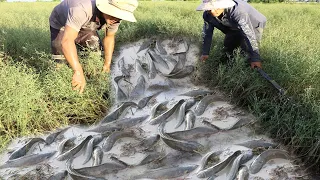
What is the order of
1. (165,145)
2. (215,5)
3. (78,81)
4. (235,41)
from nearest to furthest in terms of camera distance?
1. (165,145)
2. (78,81)
3. (215,5)
4. (235,41)

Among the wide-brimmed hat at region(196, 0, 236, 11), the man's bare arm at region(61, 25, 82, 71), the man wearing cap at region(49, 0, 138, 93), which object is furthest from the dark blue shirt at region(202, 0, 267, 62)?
the man's bare arm at region(61, 25, 82, 71)

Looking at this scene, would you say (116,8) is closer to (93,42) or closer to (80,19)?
(80,19)

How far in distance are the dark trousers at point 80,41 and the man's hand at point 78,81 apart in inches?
30.4

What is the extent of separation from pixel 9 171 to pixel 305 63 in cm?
298

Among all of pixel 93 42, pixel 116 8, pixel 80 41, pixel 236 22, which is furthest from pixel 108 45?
pixel 236 22

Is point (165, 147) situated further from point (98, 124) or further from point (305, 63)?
point (305, 63)

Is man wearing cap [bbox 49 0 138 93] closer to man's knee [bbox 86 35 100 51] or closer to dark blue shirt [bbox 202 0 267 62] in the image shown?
man's knee [bbox 86 35 100 51]

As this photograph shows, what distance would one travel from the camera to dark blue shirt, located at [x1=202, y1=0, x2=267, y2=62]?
3.48 meters

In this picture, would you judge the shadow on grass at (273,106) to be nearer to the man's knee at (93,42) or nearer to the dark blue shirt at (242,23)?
the dark blue shirt at (242,23)

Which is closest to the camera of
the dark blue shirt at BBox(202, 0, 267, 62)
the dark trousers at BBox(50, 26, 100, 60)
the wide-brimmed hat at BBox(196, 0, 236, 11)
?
the wide-brimmed hat at BBox(196, 0, 236, 11)

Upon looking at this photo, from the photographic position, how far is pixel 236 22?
3570 mm

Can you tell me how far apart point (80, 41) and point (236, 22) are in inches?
76.1

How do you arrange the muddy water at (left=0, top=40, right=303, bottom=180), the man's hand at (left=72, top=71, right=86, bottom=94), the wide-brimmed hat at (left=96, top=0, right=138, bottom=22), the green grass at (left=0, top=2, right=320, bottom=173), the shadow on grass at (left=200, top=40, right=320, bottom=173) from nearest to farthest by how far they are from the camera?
the muddy water at (left=0, top=40, right=303, bottom=180) → the shadow on grass at (left=200, top=40, right=320, bottom=173) → the green grass at (left=0, top=2, right=320, bottom=173) → the wide-brimmed hat at (left=96, top=0, right=138, bottom=22) → the man's hand at (left=72, top=71, right=86, bottom=94)

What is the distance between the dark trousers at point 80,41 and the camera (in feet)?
12.3
